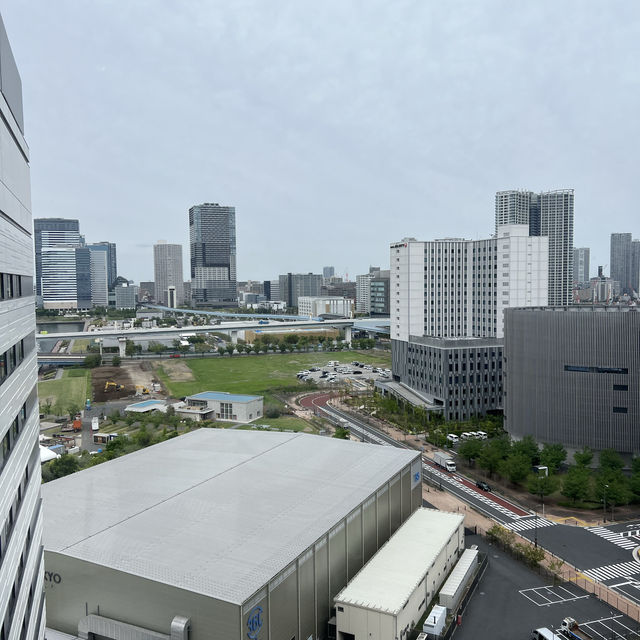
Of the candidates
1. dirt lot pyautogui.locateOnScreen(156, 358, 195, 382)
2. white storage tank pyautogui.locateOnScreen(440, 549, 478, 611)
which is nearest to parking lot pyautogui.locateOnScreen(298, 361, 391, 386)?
dirt lot pyautogui.locateOnScreen(156, 358, 195, 382)

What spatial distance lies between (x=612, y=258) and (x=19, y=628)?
59.1 m

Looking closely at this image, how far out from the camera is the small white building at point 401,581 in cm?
682

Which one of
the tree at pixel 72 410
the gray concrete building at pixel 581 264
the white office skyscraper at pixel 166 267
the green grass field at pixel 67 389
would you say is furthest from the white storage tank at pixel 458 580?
the white office skyscraper at pixel 166 267

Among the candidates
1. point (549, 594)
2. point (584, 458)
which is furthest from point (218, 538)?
point (584, 458)

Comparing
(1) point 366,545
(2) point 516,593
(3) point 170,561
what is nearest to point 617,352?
(2) point 516,593

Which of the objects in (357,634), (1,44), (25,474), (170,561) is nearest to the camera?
(1,44)

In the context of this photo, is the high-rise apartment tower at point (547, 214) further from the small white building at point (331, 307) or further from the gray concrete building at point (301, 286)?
the gray concrete building at point (301, 286)

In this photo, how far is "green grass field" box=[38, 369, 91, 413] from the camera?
19.6m

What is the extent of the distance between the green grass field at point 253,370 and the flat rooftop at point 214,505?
459 inches

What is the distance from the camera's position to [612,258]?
5422cm

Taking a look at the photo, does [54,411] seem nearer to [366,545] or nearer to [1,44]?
[366,545]

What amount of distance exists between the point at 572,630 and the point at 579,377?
7.56 meters

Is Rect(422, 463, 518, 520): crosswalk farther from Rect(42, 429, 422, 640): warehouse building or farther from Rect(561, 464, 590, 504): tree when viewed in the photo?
Rect(42, 429, 422, 640): warehouse building

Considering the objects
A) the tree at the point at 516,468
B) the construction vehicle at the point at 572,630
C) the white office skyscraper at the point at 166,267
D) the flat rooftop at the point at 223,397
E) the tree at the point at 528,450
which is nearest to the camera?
the construction vehicle at the point at 572,630
